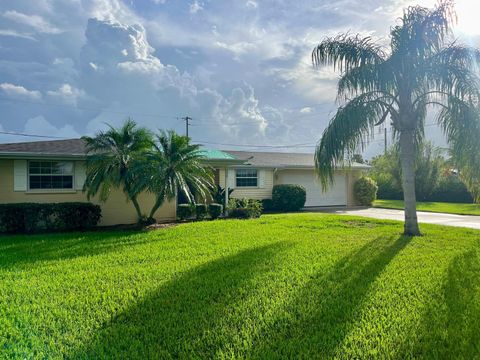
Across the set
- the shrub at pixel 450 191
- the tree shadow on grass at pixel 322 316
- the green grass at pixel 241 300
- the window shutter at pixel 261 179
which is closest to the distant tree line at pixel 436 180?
the shrub at pixel 450 191

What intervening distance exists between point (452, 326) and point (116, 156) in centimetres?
1056

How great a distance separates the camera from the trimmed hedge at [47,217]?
35.3ft

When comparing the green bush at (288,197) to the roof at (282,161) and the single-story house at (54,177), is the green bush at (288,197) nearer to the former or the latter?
the roof at (282,161)

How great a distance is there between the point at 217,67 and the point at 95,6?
7.43 meters

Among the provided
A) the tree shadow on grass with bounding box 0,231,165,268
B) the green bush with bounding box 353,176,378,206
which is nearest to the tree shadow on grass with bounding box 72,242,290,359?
the tree shadow on grass with bounding box 0,231,165,268

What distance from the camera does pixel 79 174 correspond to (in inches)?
500

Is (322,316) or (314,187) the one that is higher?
(314,187)

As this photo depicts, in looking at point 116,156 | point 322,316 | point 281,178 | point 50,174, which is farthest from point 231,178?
point 322,316

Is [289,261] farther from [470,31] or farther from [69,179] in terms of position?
[69,179]

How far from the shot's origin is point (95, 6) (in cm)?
1491

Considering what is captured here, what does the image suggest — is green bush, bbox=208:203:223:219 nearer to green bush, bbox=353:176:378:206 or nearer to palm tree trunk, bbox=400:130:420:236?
palm tree trunk, bbox=400:130:420:236

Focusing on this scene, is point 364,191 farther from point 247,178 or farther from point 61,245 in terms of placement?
point 61,245

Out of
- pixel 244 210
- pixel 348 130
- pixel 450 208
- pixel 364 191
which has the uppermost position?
pixel 348 130

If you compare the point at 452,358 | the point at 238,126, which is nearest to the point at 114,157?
the point at 452,358
